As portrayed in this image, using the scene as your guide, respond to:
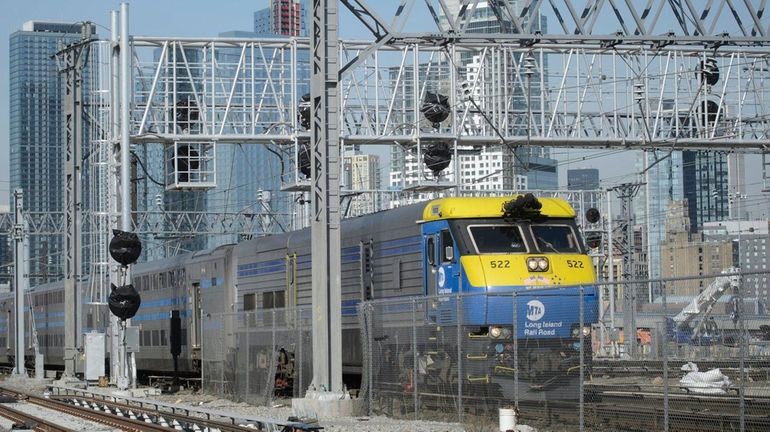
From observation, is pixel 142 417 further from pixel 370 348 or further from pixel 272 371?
pixel 370 348

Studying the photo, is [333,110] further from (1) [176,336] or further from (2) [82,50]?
(2) [82,50]

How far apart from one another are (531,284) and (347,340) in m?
5.52

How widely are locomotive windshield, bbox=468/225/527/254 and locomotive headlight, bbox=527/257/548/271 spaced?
25 cm

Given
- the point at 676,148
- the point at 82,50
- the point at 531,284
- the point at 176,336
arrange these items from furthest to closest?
the point at 676,148 → the point at 82,50 → the point at 176,336 → the point at 531,284

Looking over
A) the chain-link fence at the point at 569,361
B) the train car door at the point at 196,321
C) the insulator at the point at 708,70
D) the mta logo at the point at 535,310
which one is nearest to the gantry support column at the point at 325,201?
the chain-link fence at the point at 569,361

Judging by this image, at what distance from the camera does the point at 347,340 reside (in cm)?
2778

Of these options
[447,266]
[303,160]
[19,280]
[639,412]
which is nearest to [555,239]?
[447,266]

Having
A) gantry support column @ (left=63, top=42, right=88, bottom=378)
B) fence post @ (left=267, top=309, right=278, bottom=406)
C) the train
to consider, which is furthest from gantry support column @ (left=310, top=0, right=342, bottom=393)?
gantry support column @ (left=63, top=42, right=88, bottom=378)

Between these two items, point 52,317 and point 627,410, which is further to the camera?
point 52,317

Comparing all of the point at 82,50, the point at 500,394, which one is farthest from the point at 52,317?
the point at 500,394

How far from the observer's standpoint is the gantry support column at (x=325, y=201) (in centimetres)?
2452

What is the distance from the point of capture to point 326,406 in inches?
947

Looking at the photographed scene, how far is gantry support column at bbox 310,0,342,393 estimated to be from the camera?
2452cm

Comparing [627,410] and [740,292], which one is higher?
[740,292]
